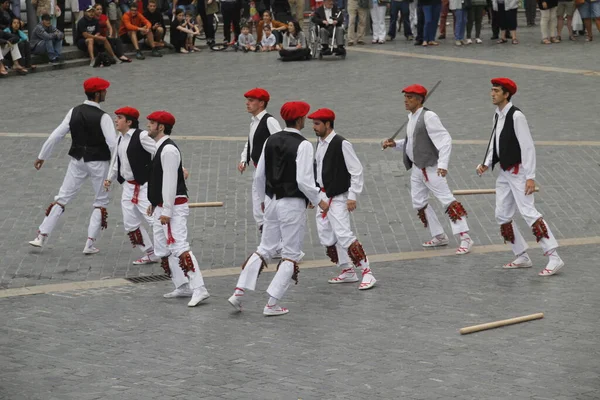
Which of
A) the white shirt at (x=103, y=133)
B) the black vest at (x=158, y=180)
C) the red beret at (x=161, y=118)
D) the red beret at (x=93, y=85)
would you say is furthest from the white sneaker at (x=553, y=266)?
the red beret at (x=93, y=85)

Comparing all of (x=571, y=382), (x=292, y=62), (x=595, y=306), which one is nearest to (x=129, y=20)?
(x=292, y=62)

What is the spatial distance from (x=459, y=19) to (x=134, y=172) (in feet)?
52.5

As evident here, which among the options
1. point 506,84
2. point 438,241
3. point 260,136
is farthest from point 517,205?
point 260,136

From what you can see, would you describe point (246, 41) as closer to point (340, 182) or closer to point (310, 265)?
point (310, 265)

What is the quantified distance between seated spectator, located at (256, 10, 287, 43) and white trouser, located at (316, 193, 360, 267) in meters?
15.8

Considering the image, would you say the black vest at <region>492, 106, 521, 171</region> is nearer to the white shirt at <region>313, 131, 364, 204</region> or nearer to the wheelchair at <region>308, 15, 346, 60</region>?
the white shirt at <region>313, 131, 364, 204</region>

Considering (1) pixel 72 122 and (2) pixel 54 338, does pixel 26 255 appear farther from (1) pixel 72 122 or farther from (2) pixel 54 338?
(2) pixel 54 338

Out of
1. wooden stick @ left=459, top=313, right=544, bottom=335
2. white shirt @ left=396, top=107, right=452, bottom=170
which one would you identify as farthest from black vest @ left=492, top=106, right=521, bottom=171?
wooden stick @ left=459, top=313, right=544, bottom=335

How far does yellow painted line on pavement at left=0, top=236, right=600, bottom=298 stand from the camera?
1133 centimetres

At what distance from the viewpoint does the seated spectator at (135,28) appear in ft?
85.9

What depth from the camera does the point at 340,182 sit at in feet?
36.5

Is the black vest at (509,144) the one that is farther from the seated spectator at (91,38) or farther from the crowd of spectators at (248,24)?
the seated spectator at (91,38)

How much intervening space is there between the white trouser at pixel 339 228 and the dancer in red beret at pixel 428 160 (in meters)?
1.18

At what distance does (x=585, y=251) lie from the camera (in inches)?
477
